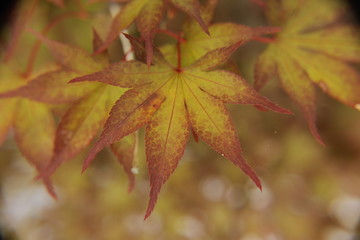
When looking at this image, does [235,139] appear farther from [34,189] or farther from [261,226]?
[34,189]

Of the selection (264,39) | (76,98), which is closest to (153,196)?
(76,98)

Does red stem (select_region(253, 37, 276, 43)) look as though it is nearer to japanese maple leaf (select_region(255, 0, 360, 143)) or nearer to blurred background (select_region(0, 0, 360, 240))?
japanese maple leaf (select_region(255, 0, 360, 143))

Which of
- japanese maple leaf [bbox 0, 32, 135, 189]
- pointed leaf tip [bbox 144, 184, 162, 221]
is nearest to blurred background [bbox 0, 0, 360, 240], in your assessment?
japanese maple leaf [bbox 0, 32, 135, 189]

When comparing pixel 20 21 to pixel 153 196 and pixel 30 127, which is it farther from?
pixel 153 196

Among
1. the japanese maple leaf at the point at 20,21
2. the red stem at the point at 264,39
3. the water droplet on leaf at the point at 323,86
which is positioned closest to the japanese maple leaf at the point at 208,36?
the red stem at the point at 264,39

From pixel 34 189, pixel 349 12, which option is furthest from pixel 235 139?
pixel 34 189

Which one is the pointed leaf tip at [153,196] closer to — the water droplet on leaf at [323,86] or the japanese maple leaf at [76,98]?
the japanese maple leaf at [76,98]

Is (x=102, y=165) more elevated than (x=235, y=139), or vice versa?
(x=235, y=139)
